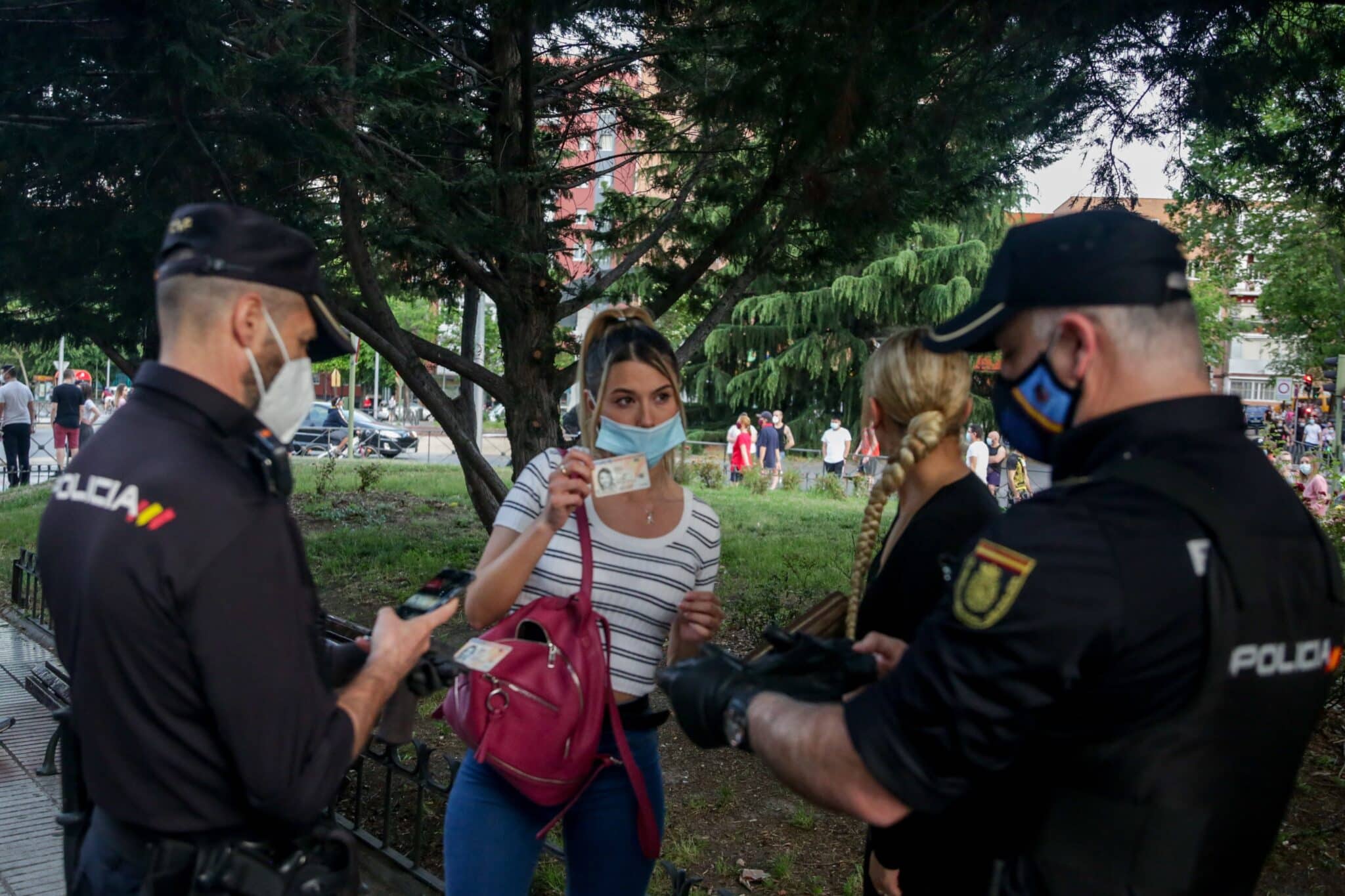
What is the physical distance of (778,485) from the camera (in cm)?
2048

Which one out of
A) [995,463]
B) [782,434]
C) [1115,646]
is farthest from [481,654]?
[782,434]

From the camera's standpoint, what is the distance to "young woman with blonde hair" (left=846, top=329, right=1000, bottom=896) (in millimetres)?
2209

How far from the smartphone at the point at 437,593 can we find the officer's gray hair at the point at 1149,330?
130 centimetres

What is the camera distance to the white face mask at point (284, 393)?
1.82m

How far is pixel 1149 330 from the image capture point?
157 centimetres

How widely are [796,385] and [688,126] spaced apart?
82.0ft

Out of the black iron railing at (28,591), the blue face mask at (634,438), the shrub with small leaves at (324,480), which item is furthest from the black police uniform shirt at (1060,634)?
the shrub with small leaves at (324,480)

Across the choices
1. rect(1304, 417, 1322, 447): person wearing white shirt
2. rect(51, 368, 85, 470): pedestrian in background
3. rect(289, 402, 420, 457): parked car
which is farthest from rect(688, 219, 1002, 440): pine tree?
rect(51, 368, 85, 470): pedestrian in background

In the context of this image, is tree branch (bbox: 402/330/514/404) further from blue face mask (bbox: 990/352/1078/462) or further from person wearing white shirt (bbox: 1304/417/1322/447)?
person wearing white shirt (bbox: 1304/417/1322/447)

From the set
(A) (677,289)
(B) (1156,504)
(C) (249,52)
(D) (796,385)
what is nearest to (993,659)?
(B) (1156,504)

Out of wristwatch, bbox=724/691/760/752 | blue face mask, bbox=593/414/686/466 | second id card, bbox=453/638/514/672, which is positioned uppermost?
blue face mask, bbox=593/414/686/466

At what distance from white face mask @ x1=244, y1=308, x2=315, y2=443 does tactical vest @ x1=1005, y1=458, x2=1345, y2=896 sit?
133 cm

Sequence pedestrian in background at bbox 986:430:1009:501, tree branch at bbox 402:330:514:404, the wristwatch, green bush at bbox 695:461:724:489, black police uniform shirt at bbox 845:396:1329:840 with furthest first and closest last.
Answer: pedestrian in background at bbox 986:430:1009:501 < green bush at bbox 695:461:724:489 < tree branch at bbox 402:330:514:404 < the wristwatch < black police uniform shirt at bbox 845:396:1329:840

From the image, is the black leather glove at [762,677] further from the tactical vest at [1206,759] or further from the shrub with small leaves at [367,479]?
the shrub with small leaves at [367,479]
